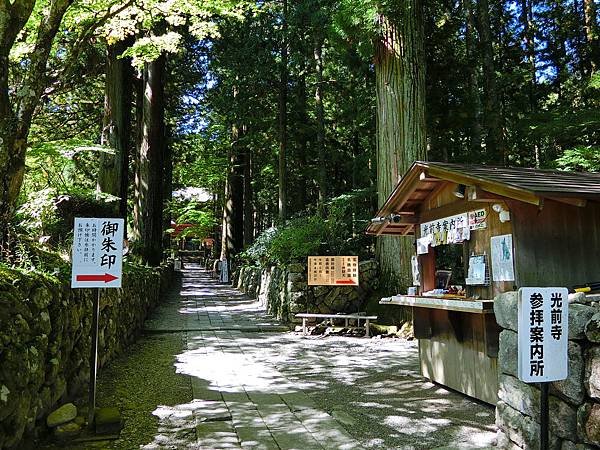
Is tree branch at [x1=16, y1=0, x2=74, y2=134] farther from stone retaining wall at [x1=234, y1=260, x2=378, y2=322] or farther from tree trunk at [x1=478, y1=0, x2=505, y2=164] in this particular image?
tree trunk at [x1=478, y1=0, x2=505, y2=164]

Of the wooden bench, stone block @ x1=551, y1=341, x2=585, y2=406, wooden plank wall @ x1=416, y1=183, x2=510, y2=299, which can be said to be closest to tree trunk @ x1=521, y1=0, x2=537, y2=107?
the wooden bench

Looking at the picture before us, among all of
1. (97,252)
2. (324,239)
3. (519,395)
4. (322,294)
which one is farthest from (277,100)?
(519,395)

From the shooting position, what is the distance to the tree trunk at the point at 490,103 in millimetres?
11930

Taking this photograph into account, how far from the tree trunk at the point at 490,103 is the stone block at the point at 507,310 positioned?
333 inches

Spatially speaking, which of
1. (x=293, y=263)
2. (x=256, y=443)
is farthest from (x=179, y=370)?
(x=293, y=263)

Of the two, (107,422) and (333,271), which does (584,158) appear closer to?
(333,271)

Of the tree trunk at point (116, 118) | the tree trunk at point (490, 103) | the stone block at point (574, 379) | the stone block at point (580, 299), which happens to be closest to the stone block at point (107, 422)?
the stone block at point (574, 379)

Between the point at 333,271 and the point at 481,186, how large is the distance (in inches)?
238

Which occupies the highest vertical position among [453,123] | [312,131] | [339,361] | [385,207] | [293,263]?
[312,131]

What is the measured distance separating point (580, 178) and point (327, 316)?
620 cm

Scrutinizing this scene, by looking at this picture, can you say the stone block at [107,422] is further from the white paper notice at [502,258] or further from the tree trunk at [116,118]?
the tree trunk at [116,118]

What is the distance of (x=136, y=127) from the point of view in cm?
1986

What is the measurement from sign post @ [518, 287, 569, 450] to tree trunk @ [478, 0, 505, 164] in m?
9.44

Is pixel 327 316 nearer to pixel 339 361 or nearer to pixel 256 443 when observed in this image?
pixel 339 361
